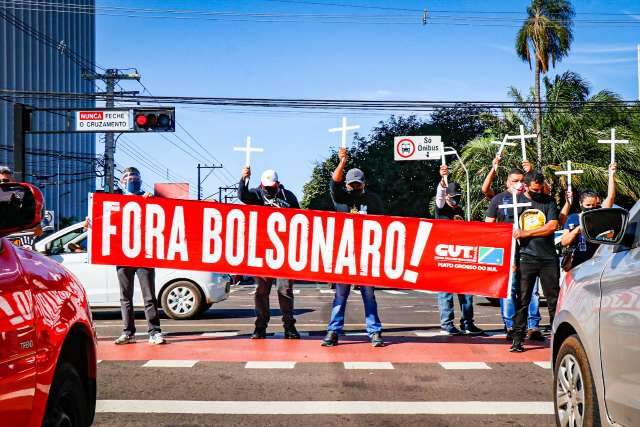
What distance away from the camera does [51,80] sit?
8012 centimetres

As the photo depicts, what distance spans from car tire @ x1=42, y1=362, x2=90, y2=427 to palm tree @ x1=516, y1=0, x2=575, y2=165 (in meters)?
33.7

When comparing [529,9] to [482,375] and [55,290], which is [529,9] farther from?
[55,290]

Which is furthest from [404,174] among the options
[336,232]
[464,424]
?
[464,424]

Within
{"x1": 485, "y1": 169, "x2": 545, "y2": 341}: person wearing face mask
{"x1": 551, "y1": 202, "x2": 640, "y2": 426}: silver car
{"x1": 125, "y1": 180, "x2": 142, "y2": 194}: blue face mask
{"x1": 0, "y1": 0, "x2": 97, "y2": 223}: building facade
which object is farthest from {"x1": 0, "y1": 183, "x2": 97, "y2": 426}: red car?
{"x1": 0, "y1": 0, "x2": 97, "y2": 223}: building facade

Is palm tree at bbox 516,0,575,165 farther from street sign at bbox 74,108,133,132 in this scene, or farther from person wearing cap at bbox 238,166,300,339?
person wearing cap at bbox 238,166,300,339

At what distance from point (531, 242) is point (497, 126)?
28077mm

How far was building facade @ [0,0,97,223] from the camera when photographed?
67.3 m

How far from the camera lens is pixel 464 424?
5590 millimetres

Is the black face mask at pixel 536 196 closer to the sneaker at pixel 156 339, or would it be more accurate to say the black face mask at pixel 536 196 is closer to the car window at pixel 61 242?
the sneaker at pixel 156 339

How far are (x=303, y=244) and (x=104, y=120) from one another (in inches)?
733

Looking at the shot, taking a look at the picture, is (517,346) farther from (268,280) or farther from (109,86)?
(109,86)

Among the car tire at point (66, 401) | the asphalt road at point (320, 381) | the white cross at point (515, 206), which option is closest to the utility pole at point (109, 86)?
the asphalt road at point (320, 381)

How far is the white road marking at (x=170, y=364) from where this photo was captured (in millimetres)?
8055

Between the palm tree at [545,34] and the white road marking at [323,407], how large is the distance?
30770mm
